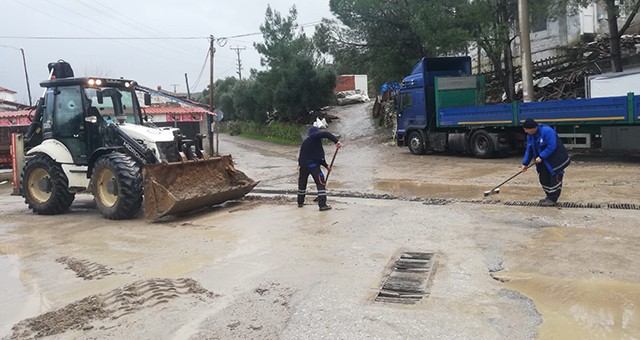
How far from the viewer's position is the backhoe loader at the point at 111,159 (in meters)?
9.27

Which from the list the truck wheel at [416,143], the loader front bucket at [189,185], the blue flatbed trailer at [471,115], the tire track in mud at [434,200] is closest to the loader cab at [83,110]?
the loader front bucket at [189,185]

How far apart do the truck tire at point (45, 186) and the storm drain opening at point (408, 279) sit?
7.51m

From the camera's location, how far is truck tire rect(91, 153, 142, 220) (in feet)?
30.2

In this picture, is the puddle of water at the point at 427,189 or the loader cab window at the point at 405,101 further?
the loader cab window at the point at 405,101

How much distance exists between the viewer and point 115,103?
34.8ft

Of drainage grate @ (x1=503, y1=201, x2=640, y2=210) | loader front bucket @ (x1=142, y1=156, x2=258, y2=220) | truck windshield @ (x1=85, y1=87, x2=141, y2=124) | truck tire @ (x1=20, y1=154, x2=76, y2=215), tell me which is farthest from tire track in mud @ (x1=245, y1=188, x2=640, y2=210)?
truck tire @ (x1=20, y1=154, x2=76, y2=215)

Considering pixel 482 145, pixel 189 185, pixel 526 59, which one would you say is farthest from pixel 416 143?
pixel 189 185

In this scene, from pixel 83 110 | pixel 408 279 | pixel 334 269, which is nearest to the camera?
pixel 408 279

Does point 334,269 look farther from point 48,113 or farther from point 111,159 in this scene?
point 48,113

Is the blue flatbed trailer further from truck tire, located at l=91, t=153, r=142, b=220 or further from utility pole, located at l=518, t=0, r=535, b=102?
truck tire, located at l=91, t=153, r=142, b=220

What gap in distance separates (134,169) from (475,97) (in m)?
14.5

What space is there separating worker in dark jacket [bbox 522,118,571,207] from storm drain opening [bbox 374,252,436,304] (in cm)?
387

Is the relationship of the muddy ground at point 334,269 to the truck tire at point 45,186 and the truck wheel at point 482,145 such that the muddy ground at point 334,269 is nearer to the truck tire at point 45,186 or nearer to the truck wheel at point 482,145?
the truck tire at point 45,186

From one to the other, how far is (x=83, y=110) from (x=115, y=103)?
63 cm
